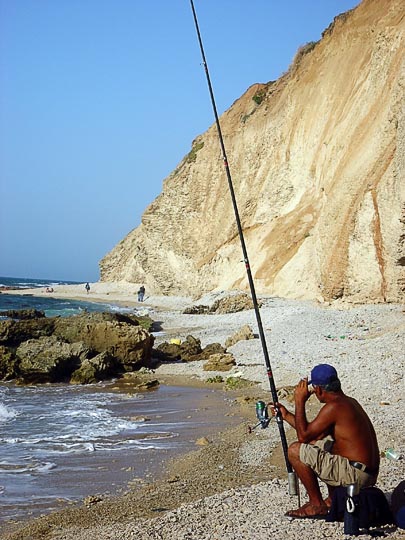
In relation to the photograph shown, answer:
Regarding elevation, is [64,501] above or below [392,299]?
below

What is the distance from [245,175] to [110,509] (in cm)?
3605

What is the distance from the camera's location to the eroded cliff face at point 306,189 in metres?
21.0

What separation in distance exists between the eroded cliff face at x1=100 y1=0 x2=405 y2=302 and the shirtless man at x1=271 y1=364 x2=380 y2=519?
14432 mm

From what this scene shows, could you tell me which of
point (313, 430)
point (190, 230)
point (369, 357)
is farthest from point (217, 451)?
point (190, 230)

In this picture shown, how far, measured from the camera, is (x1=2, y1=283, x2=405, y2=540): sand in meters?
5.16

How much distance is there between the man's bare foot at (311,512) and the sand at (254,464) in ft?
0.18

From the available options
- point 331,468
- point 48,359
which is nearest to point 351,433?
point 331,468

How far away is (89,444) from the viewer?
348 inches

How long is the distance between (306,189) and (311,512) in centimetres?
2988

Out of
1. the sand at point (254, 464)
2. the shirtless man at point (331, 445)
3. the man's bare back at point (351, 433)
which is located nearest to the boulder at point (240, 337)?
the sand at point (254, 464)

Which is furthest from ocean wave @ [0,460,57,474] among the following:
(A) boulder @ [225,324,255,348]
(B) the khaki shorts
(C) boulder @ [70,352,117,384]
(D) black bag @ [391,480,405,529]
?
(A) boulder @ [225,324,255,348]

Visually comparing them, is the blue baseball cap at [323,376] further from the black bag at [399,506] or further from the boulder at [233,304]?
the boulder at [233,304]

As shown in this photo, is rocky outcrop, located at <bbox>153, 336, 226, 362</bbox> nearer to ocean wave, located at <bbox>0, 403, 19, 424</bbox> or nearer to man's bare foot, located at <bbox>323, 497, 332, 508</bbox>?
ocean wave, located at <bbox>0, 403, 19, 424</bbox>

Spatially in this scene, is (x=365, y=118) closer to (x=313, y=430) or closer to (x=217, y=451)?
(x=217, y=451)
